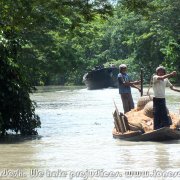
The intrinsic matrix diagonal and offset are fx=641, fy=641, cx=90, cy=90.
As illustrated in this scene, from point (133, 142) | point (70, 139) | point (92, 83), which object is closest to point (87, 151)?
point (133, 142)

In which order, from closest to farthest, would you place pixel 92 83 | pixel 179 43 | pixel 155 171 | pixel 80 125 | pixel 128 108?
1. pixel 155 171
2. pixel 128 108
3. pixel 80 125
4. pixel 179 43
5. pixel 92 83

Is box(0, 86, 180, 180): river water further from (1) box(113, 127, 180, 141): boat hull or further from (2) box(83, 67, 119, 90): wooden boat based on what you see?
(2) box(83, 67, 119, 90): wooden boat

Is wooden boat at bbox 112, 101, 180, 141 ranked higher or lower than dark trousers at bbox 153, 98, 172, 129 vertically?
lower

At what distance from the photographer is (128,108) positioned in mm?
17953

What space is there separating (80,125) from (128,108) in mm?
3004

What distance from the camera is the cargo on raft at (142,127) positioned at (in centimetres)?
1481

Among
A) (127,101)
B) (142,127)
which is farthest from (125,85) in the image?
(142,127)

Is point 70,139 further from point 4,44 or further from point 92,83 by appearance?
point 92,83

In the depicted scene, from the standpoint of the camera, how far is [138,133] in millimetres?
15094

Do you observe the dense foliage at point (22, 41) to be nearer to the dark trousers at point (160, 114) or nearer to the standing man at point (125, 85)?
the standing man at point (125, 85)

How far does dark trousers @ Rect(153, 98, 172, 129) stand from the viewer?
14.8m

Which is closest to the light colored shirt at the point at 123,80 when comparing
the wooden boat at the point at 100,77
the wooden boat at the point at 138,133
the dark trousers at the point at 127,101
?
the dark trousers at the point at 127,101

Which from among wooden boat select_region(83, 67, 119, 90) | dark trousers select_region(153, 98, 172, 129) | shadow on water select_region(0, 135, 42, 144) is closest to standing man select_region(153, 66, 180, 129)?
dark trousers select_region(153, 98, 172, 129)

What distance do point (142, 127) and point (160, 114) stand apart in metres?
0.72
